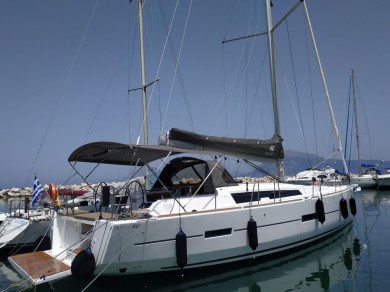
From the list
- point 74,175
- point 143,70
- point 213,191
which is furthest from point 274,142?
point 143,70

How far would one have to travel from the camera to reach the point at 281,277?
25.1 ft

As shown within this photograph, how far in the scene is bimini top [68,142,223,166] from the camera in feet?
25.3

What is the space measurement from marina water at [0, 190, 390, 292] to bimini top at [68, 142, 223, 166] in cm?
265

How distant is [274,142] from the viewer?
10664 millimetres

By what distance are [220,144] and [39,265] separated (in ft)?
18.5

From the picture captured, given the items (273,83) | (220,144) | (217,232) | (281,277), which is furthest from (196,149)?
(281,277)

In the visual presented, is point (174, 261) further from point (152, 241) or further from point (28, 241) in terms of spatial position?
point (28, 241)

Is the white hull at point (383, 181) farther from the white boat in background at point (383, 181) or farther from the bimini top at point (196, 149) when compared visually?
the bimini top at point (196, 149)

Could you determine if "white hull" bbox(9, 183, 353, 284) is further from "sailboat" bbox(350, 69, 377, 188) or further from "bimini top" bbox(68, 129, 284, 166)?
"sailboat" bbox(350, 69, 377, 188)

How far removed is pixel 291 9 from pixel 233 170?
258 inches

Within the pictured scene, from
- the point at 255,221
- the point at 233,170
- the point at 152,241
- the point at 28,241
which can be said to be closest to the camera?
the point at 152,241

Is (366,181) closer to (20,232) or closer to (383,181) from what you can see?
(383,181)

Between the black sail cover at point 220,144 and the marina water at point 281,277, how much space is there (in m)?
3.08

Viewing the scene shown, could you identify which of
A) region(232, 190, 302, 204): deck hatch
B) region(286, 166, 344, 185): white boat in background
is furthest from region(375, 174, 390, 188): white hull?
region(232, 190, 302, 204): deck hatch
